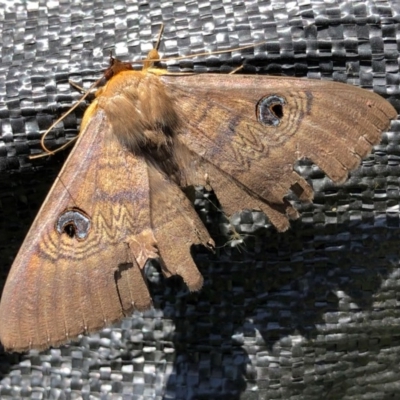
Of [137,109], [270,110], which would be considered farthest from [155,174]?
[270,110]

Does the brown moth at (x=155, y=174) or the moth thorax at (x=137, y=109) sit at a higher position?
the moth thorax at (x=137, y=109)

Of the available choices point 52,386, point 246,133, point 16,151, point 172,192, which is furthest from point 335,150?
point 52,386

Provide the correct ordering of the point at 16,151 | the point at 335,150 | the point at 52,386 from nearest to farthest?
the point at 335,150 < the point at 16,151 < the point at 52,386

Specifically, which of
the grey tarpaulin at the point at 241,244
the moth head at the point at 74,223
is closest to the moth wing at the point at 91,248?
the moth head at the point at 74,223

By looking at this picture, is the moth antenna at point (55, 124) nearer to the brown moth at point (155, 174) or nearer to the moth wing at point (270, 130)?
the brown moth at point (155, 174)

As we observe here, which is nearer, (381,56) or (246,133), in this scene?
(246,133)

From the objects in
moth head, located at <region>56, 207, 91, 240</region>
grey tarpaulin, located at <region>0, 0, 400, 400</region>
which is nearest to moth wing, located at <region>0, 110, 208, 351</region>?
moth head, located at <region>56, 207, 91, 240</region>

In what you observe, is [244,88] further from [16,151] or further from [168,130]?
[16,151]

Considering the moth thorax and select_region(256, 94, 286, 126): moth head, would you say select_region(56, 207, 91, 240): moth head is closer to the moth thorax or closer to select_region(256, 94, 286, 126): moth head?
the moth thorax
